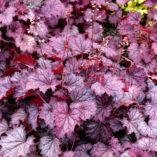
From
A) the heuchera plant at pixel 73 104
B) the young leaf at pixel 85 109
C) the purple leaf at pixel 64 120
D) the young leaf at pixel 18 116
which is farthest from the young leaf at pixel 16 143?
the young leaf at pixel 85 109

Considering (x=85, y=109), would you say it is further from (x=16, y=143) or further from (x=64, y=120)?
(x=16, y=143)

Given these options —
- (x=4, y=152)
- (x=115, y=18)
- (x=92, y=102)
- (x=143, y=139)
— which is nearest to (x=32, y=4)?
(x=115, y=18)

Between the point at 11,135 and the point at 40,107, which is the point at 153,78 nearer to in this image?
the point at 40,107

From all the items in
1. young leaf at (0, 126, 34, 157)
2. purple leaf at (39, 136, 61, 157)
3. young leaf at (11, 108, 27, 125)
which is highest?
young leaf at (11, 108, 27, 125)

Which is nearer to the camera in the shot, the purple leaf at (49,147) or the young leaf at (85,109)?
the young leaf at (85,109)

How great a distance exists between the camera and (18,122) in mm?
2059

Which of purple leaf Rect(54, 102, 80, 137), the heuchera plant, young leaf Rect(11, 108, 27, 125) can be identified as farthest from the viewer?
young leaf Rect(11, 108, 27, 125)

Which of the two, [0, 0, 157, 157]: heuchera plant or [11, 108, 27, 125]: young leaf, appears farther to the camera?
[11, 108, 27, 125]: young leaf

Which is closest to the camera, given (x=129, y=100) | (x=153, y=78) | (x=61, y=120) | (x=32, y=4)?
(x=61, y=120)

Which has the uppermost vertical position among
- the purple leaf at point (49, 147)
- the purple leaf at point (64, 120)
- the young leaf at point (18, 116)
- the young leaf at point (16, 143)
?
the purple leaf at point (64, 120)

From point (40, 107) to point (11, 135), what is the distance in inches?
14.3

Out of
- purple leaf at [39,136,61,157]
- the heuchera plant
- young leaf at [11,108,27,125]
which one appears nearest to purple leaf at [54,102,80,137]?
the heuchera plant

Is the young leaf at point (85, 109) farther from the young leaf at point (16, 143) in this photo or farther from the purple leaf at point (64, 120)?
the young leaf at point (16, 143)

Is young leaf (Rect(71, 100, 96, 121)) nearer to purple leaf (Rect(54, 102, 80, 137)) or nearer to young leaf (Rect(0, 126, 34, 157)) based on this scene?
purple leaf (Rect(54, 102, 80, 137))
